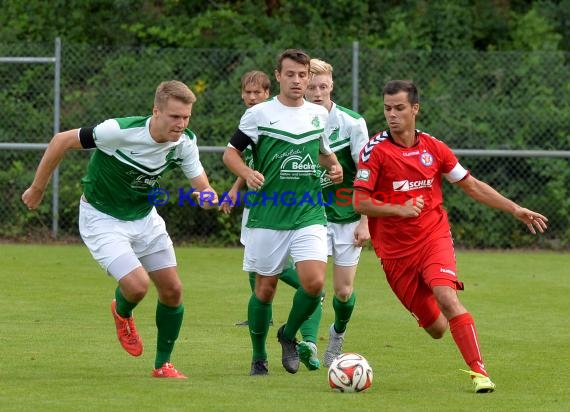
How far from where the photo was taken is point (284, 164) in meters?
7.95

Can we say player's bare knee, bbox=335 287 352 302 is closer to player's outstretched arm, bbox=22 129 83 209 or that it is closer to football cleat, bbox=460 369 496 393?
football cleat, bbox=460 369 496 393

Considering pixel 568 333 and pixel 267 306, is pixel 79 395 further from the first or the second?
pixel 568 333

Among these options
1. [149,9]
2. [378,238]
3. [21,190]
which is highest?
[378,238]

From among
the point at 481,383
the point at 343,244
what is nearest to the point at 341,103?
the point at 343,244

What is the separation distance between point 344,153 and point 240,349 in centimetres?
166

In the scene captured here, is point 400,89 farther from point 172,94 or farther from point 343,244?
point 343,244

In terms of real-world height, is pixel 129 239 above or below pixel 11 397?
above

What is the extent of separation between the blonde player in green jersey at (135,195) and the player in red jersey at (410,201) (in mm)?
1074

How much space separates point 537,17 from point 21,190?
8981 mm

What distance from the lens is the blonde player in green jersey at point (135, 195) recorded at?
25.6 ft

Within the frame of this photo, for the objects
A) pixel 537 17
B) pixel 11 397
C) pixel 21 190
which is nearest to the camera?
pixel 11 397

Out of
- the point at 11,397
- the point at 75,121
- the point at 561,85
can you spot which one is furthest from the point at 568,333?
the point at 75,121

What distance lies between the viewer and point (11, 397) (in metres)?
6.95

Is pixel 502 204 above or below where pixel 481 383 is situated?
above
